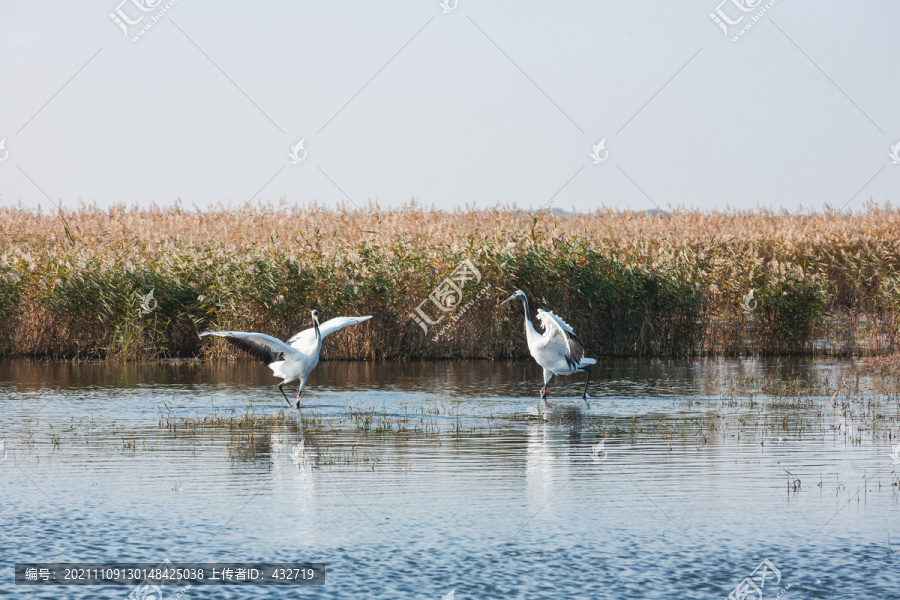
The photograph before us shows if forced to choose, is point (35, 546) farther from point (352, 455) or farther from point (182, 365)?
point (182, 365)

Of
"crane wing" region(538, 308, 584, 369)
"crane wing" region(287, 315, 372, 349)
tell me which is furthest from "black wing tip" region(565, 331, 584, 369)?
"crane wing" region(287, 315, 372, 349)

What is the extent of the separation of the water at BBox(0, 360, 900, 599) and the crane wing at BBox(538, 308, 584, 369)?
2.08ft

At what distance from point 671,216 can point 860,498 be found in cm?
2522

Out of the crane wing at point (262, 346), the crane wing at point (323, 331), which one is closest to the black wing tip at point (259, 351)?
the crane wing at point (262, 346)

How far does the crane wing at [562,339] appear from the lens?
558 inches

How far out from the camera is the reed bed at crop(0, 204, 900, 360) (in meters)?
20.3

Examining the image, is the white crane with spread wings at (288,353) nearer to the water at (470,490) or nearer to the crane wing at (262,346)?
the crane wing at (262,346)

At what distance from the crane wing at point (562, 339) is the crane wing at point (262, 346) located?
137 inches

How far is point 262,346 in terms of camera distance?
1377 centimetres

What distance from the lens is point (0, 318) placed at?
68.7 feet

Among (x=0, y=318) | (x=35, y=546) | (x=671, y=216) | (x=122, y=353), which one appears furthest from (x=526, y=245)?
(x=35, y=546)

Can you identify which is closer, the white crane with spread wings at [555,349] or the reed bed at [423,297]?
the white crane with spread wings at [555,349]

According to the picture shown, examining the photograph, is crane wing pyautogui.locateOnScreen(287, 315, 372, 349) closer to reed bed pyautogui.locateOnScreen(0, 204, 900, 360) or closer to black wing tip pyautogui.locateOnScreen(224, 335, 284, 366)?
black wing tip pyautogui.locateOnScreen(224, 335, 284, 366)

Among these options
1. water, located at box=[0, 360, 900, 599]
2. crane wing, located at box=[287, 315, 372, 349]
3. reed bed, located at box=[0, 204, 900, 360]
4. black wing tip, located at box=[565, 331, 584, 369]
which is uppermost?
reed bed, located at box=[0, 204, 900, 360]
